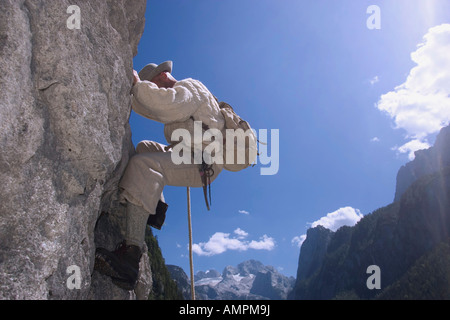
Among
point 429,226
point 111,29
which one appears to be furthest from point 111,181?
point 429,226

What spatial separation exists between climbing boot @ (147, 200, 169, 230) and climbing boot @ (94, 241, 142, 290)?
0.89 meters

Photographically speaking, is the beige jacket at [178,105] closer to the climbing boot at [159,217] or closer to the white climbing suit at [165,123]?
the white climbing suit at [165,123]

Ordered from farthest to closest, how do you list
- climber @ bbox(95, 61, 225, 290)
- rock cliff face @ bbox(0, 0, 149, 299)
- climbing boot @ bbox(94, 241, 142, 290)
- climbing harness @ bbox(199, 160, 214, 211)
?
climbing harness @ bbox(199, 160, 214, 211)
climber @ bbox(95, 61, 225, 290)
climbing boot @ bbox(94, 241, 142, 290)
rock cliff face @ bbox(0, 0, 149, 299)

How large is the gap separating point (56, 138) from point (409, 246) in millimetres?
119715

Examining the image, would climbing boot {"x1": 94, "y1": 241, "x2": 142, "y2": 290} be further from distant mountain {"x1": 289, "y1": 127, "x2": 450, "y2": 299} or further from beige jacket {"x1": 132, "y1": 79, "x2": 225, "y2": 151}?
distant mountain {"x1": 289, "y1": 127, "x2": 450, "y2": 299}

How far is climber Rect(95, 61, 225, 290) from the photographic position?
13.4ft

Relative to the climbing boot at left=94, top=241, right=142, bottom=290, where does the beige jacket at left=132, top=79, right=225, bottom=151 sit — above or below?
above

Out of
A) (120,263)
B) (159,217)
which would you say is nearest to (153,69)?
(159,217)

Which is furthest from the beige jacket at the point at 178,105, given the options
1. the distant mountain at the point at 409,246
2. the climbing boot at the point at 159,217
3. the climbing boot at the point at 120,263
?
the distant mountain at the point at 409,246

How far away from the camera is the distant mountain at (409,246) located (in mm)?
89438

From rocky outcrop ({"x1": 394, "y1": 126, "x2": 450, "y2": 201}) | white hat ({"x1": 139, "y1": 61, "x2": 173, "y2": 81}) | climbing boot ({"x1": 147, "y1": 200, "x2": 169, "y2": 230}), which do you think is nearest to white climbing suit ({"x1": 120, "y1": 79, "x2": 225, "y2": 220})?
white hat ({"x1": 139, "y1": 61, "x2": 173, "y2": 81})

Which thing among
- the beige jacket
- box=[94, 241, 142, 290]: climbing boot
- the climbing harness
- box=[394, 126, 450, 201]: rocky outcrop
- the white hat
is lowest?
box=[94, 241, 142, 290]: climbing boot

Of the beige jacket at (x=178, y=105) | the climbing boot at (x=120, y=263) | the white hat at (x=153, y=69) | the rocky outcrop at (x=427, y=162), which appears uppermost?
the rocky outcrop at (x=427, y=162)
